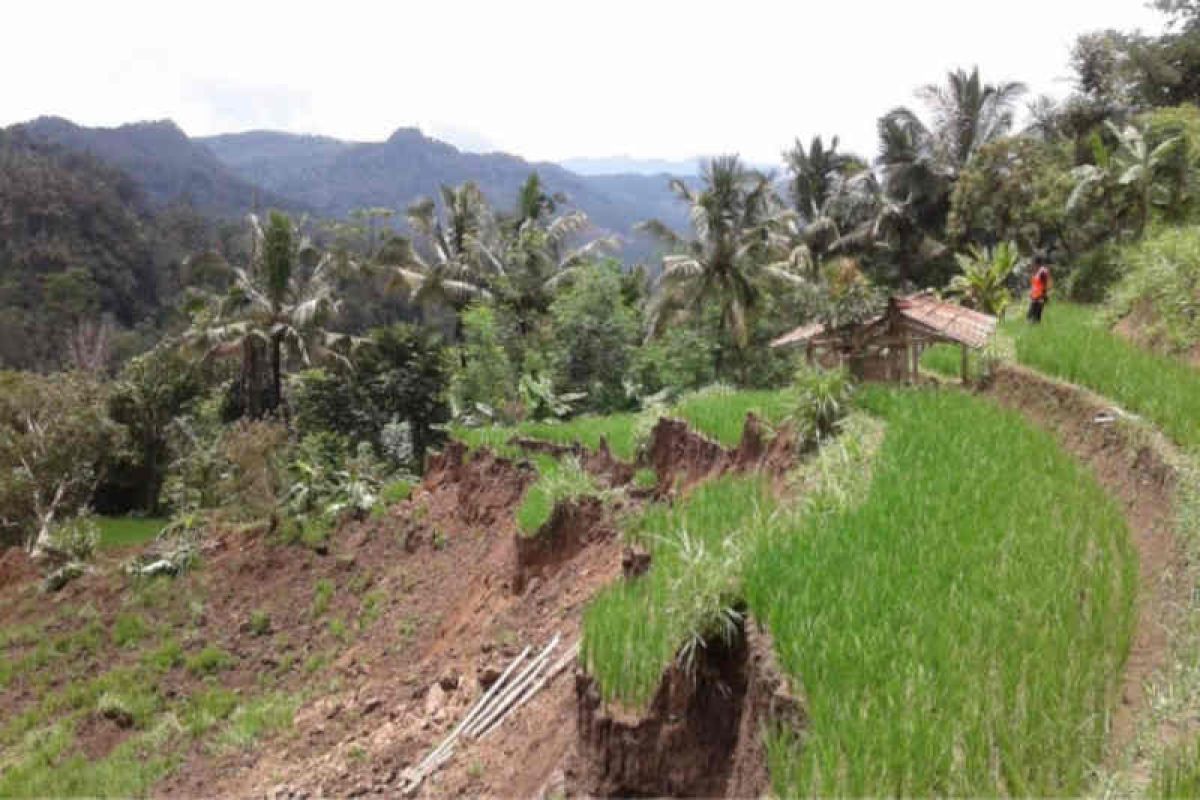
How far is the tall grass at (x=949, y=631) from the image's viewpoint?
2.92 m

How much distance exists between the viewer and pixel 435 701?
6.96 m

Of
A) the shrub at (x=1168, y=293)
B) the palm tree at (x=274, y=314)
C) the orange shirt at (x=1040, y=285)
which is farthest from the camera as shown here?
the palm tree at (x=274, y=314)

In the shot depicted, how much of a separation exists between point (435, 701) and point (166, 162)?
14502 cm

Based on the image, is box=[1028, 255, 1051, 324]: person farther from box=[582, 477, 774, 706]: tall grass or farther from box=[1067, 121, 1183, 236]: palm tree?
box=[582, 477, 774, 706]: tall grass

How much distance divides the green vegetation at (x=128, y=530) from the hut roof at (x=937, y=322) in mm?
17717

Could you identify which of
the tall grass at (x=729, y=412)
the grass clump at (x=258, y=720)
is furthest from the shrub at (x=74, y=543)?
the tall grass at (x=729, y=412)

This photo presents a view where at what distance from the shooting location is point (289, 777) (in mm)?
7059

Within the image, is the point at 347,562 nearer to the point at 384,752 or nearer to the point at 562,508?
the point at 562,508

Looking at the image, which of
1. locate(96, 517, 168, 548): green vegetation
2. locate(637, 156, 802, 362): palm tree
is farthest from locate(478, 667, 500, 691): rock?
locate(96, 517, 168, 548): green vegetation

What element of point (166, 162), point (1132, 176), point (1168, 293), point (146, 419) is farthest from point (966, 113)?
point (166, 162)

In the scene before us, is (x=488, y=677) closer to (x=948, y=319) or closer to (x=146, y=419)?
(x=948, y=319)

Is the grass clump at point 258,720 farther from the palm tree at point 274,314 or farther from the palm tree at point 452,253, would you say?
the palm tree at point 452,253

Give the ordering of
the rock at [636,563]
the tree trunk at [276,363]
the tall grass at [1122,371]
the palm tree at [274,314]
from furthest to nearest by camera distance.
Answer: the tree trunk at [276,363], the palm tree at [274,314], the tall grass at [1122,371], the rock at [636,563]

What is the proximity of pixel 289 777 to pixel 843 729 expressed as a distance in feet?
18.2
